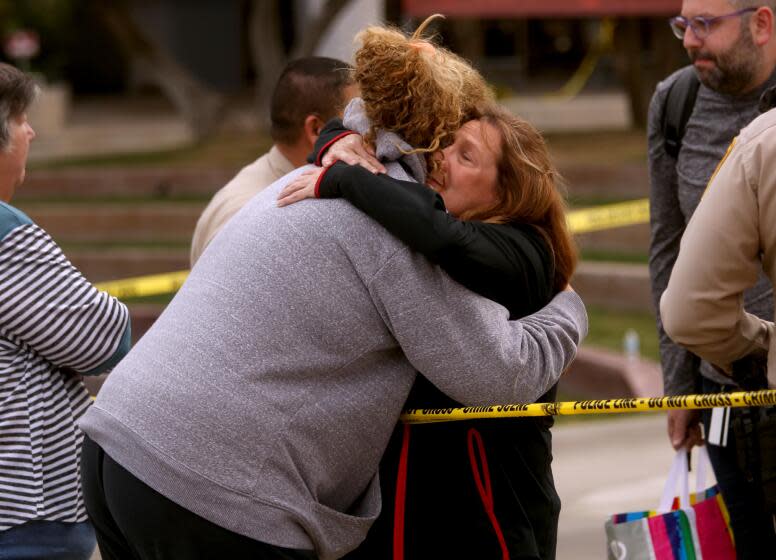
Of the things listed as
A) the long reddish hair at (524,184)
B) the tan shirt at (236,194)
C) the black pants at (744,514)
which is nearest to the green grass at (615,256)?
the tan shirt at (236,194)

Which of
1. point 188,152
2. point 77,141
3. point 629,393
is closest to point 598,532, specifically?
point 629,393

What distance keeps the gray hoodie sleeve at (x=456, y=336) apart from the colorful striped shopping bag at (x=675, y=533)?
60cm

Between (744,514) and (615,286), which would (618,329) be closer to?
(615,286)

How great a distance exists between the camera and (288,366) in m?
2.36

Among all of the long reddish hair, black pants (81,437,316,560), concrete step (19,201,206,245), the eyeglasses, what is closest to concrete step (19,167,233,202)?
concrete step (19,201,206,245)

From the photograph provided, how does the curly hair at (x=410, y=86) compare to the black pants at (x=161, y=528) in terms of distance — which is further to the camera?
the curly hair at (x=410, y=86)

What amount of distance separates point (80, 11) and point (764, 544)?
30457 millimetres

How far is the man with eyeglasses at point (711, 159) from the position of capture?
324 centimetres

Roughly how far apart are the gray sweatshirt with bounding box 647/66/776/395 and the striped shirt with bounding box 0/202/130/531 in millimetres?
1434

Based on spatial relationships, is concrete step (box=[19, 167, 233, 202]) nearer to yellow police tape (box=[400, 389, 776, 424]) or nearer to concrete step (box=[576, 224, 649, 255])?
concrete step (box=[576, 224, 649, 255])

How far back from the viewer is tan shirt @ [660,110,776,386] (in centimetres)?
255

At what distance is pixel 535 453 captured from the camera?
2.71m

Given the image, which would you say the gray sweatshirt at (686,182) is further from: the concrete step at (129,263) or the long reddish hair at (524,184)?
the concrete step at (129,263)

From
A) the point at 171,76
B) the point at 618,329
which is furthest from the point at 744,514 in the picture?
the point at 171,76
